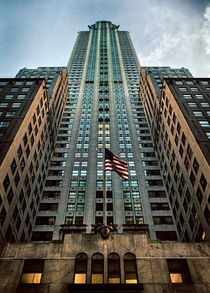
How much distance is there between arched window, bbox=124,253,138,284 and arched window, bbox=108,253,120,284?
2.65 ft

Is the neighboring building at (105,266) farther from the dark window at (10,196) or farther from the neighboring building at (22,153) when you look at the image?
the dark window at (10,196)

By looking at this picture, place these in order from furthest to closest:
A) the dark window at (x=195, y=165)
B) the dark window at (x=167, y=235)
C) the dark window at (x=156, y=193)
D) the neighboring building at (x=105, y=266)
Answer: the dark window at (x=156, y=193)
the dark window at (x=167, y=235)
the dark window at (x=195, y=165)
the neighboring building at (x=105, y=266)

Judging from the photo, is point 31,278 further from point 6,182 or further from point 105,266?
point 6,182

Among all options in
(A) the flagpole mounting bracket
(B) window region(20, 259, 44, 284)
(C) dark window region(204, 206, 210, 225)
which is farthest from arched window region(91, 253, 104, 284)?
(C) dark window region(204, 206, 210, 225)

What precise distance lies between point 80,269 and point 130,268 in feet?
16.4

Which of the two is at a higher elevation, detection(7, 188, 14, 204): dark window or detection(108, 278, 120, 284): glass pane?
detection(7, 188, 14, 204): dark window

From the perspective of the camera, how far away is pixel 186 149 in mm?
41156

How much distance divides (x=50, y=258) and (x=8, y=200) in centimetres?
1578

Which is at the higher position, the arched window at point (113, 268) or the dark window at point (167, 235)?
the dark window at point (167, 235)

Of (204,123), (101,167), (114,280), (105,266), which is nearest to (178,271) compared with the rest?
(114,280)

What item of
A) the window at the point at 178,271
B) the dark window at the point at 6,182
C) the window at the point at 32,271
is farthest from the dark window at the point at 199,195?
the dark window at the point at 6,182

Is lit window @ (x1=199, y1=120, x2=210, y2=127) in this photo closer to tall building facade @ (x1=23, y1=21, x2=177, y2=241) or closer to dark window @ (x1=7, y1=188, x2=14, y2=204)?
tall building facade @ (x1=23, y1=21, x2=177, y2=241)

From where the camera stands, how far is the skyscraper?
72.0 feet

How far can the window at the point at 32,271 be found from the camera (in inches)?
846
